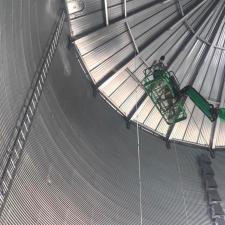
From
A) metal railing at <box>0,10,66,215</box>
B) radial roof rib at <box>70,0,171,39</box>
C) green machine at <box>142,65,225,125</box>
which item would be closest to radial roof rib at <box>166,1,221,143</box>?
green machine at <box>142,65,225,125</box>

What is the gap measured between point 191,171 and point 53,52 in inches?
379

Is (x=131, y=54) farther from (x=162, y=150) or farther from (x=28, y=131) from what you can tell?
(x=28, y=131)

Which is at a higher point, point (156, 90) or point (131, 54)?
point (131, 54)

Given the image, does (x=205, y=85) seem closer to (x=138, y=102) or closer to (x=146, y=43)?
(x=138, y=102)

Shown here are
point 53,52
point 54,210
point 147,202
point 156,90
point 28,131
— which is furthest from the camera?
point 156,90

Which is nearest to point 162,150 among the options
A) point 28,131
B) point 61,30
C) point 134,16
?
point 134,16

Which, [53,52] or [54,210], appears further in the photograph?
[53,52]

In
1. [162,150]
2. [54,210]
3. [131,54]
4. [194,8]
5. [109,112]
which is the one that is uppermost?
[194,8]

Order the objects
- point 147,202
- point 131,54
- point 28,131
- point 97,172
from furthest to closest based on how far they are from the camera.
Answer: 1. point 131,54
2. point 147,202
3. point 97,172
4. point 28,131

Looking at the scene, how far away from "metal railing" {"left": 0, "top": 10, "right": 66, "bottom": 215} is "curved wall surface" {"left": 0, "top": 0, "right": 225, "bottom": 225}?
0.23m

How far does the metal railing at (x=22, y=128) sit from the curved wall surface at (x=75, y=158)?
0.23m

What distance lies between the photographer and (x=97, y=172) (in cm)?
1464

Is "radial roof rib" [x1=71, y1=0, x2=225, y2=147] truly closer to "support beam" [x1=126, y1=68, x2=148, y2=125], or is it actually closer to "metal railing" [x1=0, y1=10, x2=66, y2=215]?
"support beam" [x1=126, y1=68, x2=148, y2=125]

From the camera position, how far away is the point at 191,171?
18891mm
